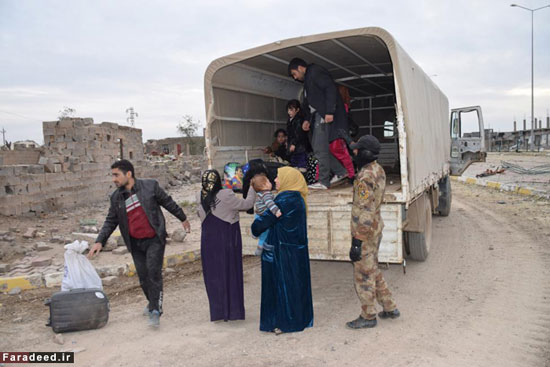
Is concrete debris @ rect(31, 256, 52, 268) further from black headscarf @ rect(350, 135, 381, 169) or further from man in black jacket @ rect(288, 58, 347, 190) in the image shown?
black headscarf @ rect(350, 135, 381, 169)

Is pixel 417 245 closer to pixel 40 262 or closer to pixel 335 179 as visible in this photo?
pixel 335 179

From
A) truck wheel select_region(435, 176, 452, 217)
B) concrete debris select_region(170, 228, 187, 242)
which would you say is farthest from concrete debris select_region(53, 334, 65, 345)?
→ truck wheel select_region(435, 176, 452, 217)

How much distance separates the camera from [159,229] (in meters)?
4.09

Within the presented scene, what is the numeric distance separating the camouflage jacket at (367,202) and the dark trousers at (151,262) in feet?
6.17

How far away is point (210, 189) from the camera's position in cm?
393

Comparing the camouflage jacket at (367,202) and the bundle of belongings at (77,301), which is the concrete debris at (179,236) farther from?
the camouflage jacket at (367,202)

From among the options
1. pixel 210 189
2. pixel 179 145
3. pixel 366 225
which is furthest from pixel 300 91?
pixel 179 145

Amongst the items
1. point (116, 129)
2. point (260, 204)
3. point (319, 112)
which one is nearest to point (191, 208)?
point (116, 129)

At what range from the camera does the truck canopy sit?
430 centimetres

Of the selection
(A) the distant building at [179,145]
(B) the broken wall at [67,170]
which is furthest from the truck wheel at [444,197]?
(A) the distant building at [179,145]

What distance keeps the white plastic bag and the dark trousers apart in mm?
457

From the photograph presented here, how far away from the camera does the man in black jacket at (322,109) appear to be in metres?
5.01

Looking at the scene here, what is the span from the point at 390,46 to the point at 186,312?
3400 millimetres

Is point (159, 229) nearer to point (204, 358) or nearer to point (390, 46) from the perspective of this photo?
point (204, 358)
